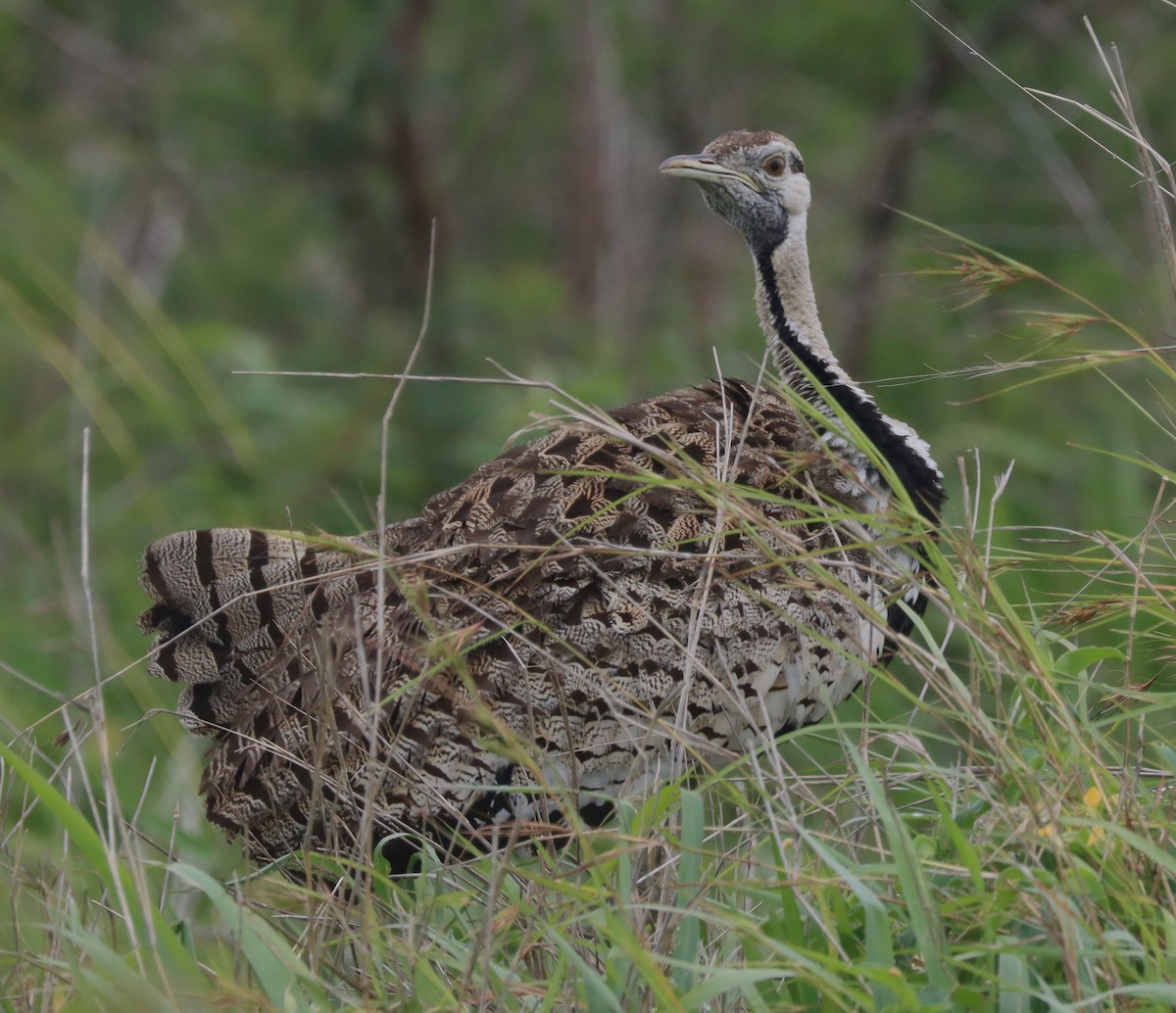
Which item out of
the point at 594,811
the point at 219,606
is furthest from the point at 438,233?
the point at 594,811

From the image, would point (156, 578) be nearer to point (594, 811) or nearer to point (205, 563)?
point (205, 563)

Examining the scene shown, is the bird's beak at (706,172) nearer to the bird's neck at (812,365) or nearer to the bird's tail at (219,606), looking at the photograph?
the bird's neck at (812,365)

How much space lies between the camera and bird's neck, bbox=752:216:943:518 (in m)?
3.36

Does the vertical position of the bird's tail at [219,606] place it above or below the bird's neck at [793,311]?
below

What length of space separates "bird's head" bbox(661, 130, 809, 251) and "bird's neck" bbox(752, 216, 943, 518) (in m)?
0.03

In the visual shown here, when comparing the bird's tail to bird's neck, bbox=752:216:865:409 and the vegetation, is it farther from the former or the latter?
bird's neck, bbox=752:216:865:409

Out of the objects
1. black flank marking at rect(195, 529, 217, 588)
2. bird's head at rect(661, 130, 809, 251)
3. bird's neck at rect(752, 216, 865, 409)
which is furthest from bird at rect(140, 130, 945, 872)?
bird's head at rect(661, 130, 809, 251)

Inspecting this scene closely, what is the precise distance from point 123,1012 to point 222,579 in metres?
1.53

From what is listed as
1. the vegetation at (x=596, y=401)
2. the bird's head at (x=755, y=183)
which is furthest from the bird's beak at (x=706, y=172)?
the vegetation at (x=596, y=401)

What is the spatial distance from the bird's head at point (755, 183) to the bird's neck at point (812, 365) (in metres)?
0.03

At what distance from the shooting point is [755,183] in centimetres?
367

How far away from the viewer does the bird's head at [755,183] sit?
3660 millimetres

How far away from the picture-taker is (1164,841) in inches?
77.8

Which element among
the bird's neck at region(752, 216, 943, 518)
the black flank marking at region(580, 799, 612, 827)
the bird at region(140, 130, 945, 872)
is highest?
the bird's neck at region(752, 216, 943, 518)
